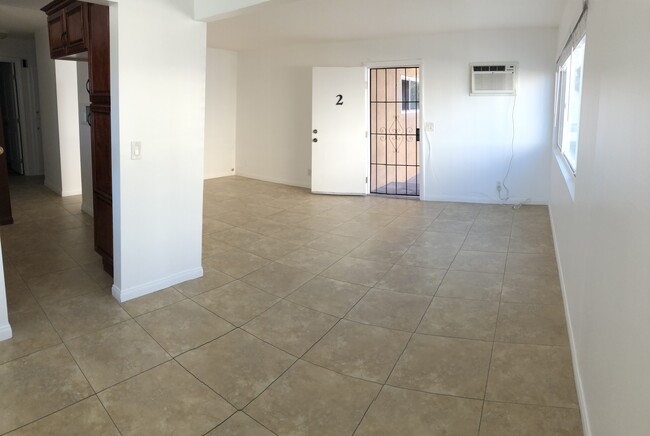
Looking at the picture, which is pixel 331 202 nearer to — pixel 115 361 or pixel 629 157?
pixel 115 361

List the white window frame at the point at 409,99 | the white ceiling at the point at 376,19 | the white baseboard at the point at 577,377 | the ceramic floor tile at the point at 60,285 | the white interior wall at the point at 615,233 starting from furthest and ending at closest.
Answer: the white window frame at the point at 409,99 → the white ceiling at the point at 376,19 → the ceramic floor tile at the point at 60,285 → the white baseboard at the point at 577,377 → the white interior wall at the point at 615,233

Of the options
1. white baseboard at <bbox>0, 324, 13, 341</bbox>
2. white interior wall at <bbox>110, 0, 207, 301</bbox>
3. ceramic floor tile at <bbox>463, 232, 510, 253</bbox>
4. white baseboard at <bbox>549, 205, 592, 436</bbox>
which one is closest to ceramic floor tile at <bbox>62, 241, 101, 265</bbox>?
white interior wall at <bbox>110, 0, 207, 301</bbox>

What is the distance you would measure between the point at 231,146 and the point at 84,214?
3686 millimetres

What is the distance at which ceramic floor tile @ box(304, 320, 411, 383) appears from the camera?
7.64ft

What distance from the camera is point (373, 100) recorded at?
7250 millimetres

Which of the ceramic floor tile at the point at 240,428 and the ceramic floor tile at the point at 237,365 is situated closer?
the ceramic floor tile at the point at 240,428

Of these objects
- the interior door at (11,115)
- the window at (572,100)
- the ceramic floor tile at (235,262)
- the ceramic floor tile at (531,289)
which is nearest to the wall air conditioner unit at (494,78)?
the window at (572,100)

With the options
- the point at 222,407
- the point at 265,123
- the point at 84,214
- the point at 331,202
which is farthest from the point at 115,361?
the point at 265,123

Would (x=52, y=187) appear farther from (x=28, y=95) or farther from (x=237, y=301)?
(x=237, y=301)

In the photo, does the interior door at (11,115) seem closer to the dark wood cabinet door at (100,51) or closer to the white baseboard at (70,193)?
the white baseboard at (70,193)

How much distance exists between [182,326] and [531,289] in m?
2.49

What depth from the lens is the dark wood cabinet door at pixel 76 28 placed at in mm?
3221

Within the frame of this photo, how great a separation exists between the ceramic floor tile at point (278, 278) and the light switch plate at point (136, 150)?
1.22 meters

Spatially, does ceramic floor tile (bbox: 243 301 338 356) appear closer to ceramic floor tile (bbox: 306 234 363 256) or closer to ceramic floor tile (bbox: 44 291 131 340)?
ceramic floor tile (bbox: 44 291 131 340)
